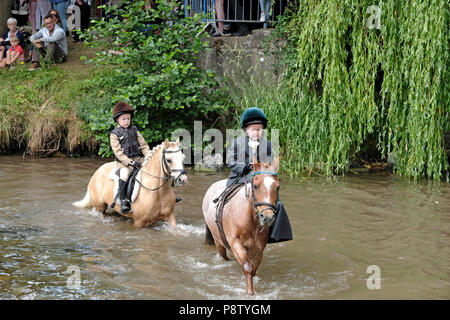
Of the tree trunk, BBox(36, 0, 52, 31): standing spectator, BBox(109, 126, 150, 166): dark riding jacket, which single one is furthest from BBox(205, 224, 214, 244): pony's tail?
the tree trunk

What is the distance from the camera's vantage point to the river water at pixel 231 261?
19.2ft

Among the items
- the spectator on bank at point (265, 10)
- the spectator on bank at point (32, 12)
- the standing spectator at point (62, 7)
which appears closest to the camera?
the spectator on bank at point (265, 10)

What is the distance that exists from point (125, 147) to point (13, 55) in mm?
8930

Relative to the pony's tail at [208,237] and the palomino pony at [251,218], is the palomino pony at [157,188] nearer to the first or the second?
the pony's tail at [208,237]

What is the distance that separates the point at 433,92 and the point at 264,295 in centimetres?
674

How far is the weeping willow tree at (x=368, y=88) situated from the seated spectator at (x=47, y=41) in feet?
21.4

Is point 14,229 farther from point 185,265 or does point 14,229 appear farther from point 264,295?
point 264,295

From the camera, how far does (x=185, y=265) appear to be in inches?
263

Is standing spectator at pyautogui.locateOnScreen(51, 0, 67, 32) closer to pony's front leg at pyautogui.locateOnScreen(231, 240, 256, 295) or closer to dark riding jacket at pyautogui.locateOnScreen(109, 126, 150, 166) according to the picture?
dark riding jacket at pyautogui.locateOnScreen(109, 126, 150, 166)

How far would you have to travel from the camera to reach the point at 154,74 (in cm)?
1273

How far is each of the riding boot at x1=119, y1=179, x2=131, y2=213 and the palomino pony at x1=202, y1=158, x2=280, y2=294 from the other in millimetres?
2285

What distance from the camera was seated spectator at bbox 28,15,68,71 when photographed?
1557 centimetres

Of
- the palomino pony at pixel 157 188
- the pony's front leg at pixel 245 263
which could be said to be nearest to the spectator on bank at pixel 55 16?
the palomino pony at pixel 157 188
